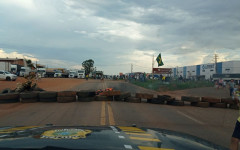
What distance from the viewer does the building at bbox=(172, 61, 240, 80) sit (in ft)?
155

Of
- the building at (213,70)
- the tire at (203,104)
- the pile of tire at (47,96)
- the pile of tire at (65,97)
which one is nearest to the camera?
the pile of tire at (47,96)

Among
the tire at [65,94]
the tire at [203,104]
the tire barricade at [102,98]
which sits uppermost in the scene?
the tire at [65,94]

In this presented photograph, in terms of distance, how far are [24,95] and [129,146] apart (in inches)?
473

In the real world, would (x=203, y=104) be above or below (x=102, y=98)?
below

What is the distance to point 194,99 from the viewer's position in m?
14.3

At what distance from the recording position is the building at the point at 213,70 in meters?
47.4

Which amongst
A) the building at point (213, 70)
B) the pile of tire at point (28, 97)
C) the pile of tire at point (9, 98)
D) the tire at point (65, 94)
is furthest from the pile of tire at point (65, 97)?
the building at point (213, 70)

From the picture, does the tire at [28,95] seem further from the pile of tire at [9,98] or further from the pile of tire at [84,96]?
the pile of tire at [84,96]

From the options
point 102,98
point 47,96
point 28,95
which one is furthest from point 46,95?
point 102,98

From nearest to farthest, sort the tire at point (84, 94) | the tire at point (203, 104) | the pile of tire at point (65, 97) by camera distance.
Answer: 1. the pile of tire at point (65, 97)
2. the tire at point (84, 94)
3. the tire at point (203, 104)

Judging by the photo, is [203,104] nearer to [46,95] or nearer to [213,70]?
[46,95]

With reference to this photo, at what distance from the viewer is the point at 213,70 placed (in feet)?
201

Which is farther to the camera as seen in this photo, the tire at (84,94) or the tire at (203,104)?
the tire at (203,104)

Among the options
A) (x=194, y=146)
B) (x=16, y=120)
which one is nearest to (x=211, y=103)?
(x=16, y=120)
